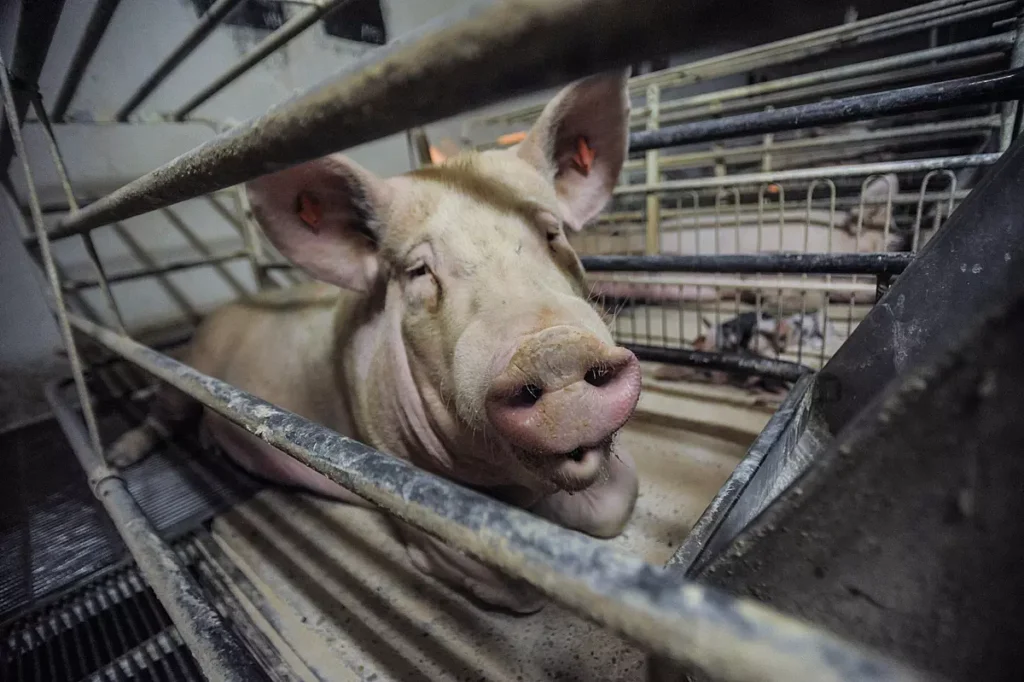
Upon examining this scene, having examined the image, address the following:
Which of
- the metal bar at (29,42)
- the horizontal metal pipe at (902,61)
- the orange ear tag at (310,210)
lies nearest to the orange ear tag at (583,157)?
the orange ear tag at (310,210)

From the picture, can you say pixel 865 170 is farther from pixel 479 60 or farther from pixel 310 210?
pixel 479 60

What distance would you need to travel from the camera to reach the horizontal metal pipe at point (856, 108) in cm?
135

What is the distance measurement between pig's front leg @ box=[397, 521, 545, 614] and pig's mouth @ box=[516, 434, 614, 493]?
0.43 meters

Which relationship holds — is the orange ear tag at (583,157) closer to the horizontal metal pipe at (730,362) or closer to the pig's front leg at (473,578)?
the horizontal metal pipe at (730,362)

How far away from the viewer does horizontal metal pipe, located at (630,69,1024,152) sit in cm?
135

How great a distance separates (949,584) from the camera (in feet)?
1.14

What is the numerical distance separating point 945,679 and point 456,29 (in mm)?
597

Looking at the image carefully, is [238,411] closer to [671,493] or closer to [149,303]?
[671,493]

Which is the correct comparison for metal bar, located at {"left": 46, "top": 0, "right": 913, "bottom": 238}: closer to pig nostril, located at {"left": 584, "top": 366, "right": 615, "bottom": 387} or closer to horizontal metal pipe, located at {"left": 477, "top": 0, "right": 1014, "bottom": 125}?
pig nostril, located at {"left": 584, "top": 366, "right": 615, "bottom": 387}

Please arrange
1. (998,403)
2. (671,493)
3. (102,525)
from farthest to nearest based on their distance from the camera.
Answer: (102,525) < (671,493) < (998,403)

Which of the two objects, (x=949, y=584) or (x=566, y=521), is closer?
(x=949, y=584)

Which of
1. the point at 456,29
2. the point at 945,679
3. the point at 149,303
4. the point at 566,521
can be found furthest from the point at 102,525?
the point at 945,679

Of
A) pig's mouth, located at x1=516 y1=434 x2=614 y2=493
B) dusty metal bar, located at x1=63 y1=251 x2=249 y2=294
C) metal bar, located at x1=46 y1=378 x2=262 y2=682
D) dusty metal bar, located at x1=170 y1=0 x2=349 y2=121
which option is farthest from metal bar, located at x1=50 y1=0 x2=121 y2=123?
pig's mouth, located at x1=516 y1=434 x2=614 y2=493

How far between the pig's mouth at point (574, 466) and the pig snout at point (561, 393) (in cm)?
3
